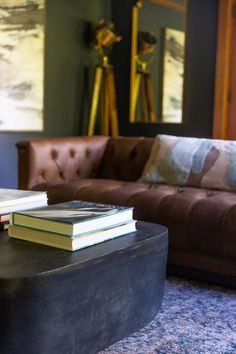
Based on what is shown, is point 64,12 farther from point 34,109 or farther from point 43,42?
→ point 34,109

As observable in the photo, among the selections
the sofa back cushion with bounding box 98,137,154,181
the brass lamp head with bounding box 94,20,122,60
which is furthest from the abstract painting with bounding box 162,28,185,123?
the sofa back cushion with bounding box 98,137,154,181

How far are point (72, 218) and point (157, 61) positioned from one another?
2798mm

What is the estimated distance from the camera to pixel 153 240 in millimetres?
1641

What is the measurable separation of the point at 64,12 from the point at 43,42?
1.16ft

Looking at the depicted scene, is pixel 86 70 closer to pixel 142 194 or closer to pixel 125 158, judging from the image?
pixel 125 158

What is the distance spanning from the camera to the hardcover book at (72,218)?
1438 millimetres

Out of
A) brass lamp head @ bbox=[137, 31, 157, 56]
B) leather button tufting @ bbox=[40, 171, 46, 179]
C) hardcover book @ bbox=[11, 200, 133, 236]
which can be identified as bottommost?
leather button tufting @ bbox=[40, 171, 46, 179]

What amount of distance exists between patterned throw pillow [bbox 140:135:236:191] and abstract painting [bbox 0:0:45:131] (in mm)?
1226

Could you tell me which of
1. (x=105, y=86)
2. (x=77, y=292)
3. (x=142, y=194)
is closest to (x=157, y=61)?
(x=105, y=86)

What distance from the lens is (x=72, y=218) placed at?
1479 millimetres

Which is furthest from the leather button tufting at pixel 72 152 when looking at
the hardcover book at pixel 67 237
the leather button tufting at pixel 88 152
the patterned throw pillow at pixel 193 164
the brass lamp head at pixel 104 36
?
the hardcover book at pixel 67 237

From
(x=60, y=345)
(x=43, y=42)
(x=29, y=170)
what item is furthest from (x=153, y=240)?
(x=43, y=42)

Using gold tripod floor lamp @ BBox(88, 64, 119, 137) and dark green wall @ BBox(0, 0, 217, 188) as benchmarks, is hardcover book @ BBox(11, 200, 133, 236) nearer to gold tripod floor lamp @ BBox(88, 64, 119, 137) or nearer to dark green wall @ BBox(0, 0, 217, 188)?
dark green wall @ BBox(0, 0, 217, 188)

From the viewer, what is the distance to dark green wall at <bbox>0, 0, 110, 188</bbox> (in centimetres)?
383
